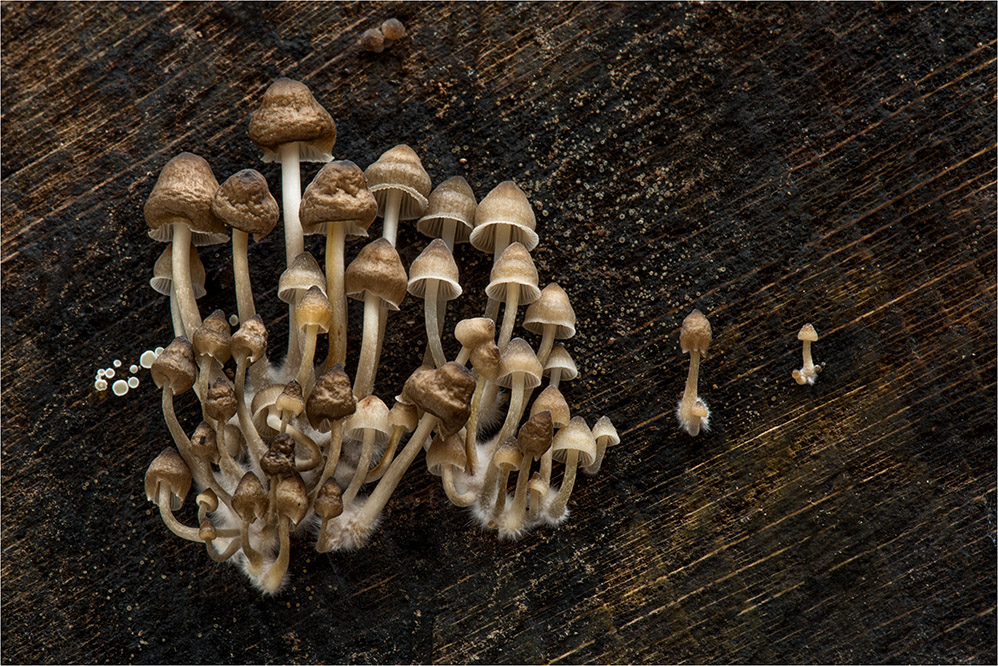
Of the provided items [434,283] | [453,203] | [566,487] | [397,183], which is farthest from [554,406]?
[397,183]

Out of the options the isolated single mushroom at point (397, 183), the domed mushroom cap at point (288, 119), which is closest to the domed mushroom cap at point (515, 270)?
the isolated single mushroom at point (397, 183)

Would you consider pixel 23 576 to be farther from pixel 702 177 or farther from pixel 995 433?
pixel 995 433

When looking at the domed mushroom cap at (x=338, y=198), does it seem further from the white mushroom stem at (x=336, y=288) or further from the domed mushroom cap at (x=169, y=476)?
the domed mushroom cap at (x=169, y=476)

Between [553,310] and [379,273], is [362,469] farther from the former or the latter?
[553,310]

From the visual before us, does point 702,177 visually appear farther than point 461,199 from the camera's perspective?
Yes

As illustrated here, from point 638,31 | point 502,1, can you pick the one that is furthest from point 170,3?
point 638,31

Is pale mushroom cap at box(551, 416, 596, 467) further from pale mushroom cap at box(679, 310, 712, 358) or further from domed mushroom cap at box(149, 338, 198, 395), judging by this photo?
domed mushroom cap at box(149, 338, 198, 395)
